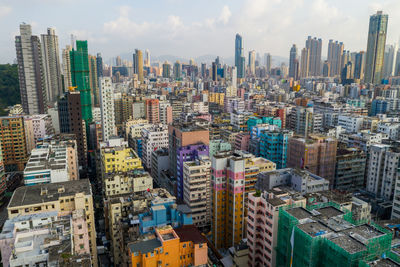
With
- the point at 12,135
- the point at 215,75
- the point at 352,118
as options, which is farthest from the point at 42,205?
the point at 215,75

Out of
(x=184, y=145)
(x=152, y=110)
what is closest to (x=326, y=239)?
(x=184, y=145)

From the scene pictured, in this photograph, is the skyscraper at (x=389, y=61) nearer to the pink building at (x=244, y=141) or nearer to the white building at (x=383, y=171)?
the pink building at (x=244, y=141)

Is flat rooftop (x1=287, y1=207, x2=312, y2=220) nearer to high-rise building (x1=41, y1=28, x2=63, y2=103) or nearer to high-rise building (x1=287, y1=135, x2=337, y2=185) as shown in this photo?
high-rise building (x1=287, y1=135, x2=337, y2=185)

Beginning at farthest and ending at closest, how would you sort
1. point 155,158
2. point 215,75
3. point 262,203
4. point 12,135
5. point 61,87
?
point 215,75 → point 61,87 → point 12,135 → point 155,158 → point 262,203

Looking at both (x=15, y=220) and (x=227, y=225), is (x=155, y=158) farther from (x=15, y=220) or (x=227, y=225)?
(x=15, y=220)

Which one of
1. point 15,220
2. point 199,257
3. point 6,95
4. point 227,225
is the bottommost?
point 227,225
